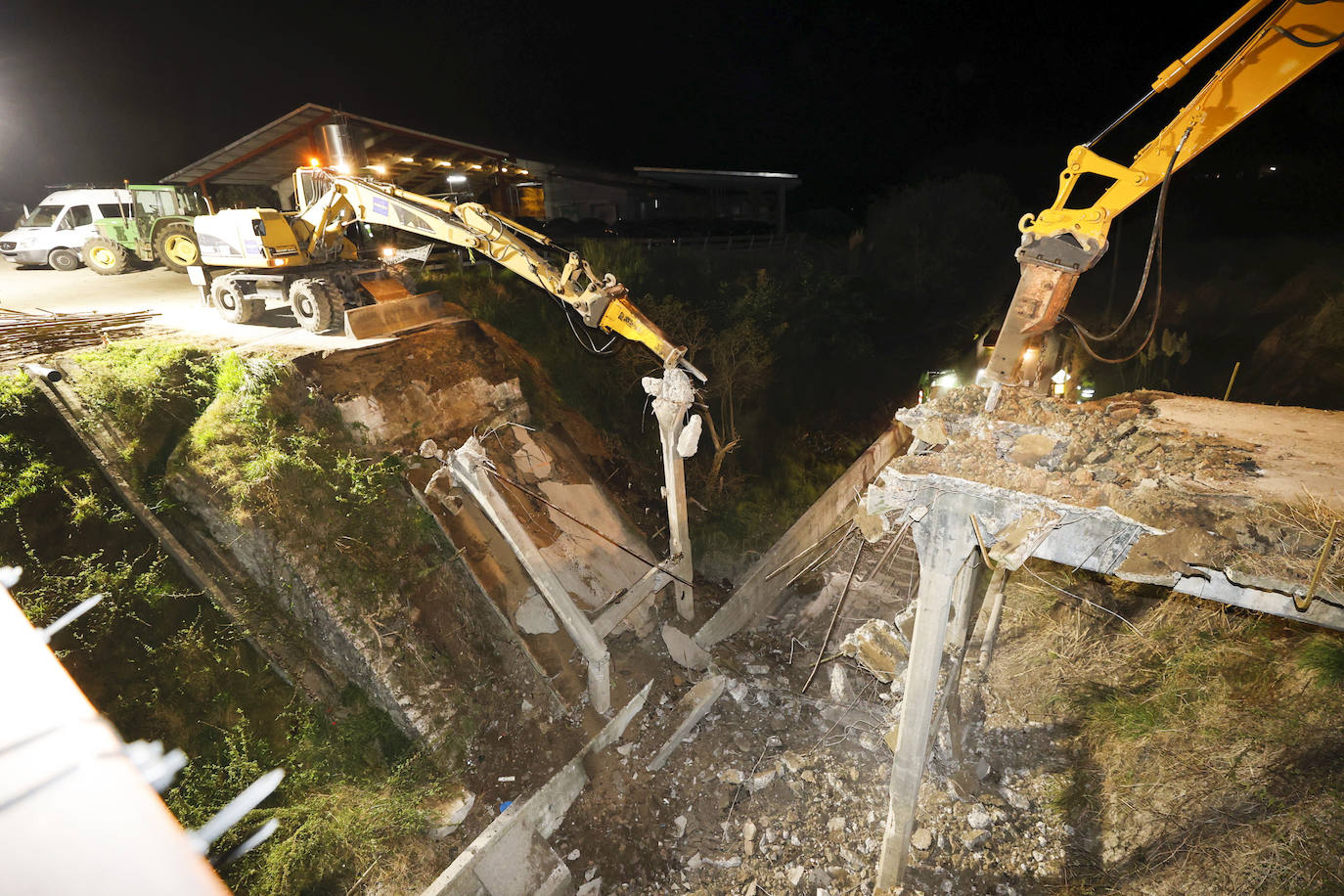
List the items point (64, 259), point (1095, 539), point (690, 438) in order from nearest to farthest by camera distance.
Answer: point (1095, 539)
point (690, 438)
point (64, 259)

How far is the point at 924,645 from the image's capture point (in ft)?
13.2

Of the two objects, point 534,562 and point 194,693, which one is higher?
point 534,562

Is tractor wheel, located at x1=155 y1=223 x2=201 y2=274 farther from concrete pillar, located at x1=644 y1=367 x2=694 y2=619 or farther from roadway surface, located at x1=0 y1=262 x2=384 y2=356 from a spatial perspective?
concrete pillar, located at x1=644 y1=367 x2=694 y2=619

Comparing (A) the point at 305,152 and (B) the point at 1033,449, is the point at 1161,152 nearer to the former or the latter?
(B) the point at 1033,449

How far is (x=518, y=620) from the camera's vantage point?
712cm

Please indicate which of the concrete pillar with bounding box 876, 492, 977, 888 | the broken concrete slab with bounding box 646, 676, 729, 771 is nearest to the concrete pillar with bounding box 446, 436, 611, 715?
the broken concrete slab with bounding box 646, 676, 729, 771

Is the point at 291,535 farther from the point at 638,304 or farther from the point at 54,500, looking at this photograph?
the point at 638,304

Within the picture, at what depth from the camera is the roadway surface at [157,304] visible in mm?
8820

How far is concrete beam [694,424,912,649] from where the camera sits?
26.9 ft

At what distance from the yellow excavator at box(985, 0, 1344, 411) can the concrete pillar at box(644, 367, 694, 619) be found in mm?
3171

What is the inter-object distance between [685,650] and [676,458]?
2760 millimetres

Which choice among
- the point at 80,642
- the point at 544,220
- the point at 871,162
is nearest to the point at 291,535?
the point at 80,642

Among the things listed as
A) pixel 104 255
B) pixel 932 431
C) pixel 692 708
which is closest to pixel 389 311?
pixel 692 708

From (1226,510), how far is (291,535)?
26.1ft
